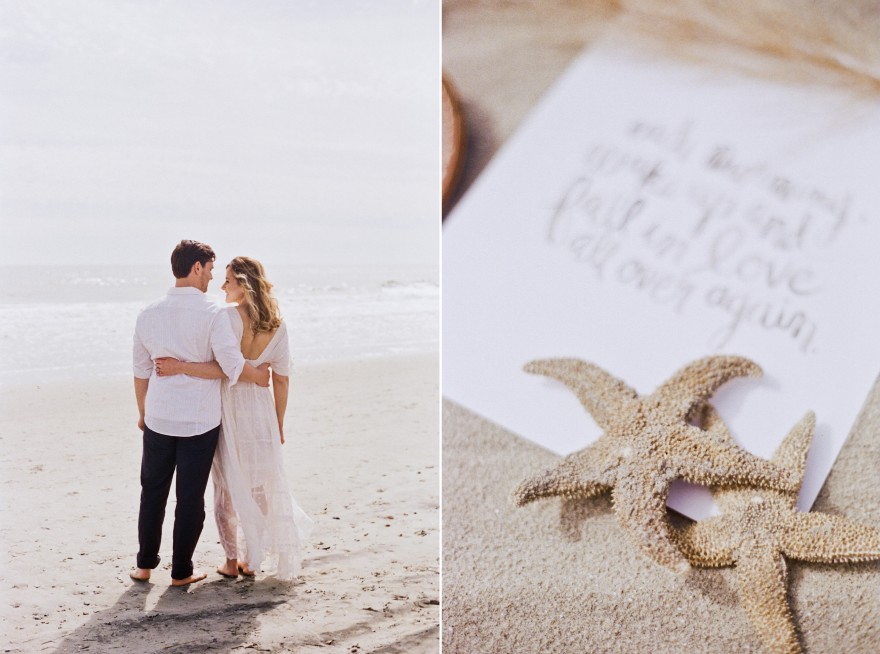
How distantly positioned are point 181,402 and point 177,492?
19cm

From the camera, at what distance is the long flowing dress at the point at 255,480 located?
1.67 metres

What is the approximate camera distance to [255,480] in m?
1.70

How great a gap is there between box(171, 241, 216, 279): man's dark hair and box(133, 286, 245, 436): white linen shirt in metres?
0.04

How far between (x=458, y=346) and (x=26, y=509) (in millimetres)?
962

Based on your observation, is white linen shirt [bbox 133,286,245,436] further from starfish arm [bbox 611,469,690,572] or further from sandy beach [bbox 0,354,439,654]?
starfish arm [bbox 611,469,690,572]

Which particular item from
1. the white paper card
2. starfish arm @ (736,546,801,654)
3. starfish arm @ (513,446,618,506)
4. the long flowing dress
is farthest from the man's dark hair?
starfish arm @ (736,546,801,654)

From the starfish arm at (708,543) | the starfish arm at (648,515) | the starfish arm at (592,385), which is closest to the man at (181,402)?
the starfish arm at (592,385)

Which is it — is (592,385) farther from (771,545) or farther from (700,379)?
(771,545)

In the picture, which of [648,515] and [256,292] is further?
[256,292]

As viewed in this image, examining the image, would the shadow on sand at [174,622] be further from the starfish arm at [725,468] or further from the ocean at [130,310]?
the starfish arm at [725,468]

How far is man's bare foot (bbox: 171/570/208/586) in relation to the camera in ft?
5.34

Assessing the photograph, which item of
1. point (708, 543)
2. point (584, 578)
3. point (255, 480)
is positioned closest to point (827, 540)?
point (708, 543)

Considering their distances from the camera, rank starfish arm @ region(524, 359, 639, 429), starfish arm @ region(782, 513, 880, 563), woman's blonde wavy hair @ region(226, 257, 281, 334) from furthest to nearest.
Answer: woman's blonde wavy hair @ region(226, 257, 281, 334) < starfish arm @ region(524, 359, 639, 429) < starfish arm @ region(782, 513, 880, 563)

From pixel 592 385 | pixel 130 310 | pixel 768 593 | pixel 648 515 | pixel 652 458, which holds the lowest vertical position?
pixel 768 593
